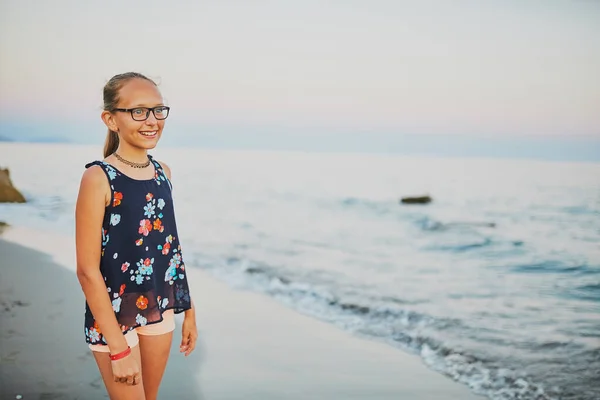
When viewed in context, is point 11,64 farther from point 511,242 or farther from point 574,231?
point 574,231

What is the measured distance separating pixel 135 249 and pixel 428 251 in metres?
7.42

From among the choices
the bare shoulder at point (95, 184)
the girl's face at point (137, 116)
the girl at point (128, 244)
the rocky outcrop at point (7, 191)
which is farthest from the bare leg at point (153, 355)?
the rocky outcrop at point (7, 191)

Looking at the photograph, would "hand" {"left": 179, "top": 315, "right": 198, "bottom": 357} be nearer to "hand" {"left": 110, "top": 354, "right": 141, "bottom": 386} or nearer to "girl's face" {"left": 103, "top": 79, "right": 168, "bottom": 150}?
"hand" {"left": 110, "top": 354, "right": 141, "bottom": 386}

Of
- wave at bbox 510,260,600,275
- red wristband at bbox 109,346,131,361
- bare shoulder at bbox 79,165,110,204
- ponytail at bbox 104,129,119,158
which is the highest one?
ponytail at bbox 104,129,119,158

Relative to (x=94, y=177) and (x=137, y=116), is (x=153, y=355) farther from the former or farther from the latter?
(x=137, y=116)

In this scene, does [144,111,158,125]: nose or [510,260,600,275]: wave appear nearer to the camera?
[144,111,158,125]: nose

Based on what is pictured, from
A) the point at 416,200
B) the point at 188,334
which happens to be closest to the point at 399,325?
the point at 188,334

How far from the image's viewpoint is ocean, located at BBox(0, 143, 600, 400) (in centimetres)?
402

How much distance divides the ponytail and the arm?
220 mm

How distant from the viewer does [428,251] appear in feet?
28.2

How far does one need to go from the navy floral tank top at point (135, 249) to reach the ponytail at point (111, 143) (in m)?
0.15

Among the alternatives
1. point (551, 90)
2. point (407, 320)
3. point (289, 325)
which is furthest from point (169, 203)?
point (551, 90)

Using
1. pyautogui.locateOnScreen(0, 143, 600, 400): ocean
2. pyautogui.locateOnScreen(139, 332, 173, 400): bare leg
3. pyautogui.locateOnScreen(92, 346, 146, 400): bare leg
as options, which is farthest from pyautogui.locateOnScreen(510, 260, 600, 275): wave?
pyautogui.locateOnScreen(92, 346, 146, 400): bare leg

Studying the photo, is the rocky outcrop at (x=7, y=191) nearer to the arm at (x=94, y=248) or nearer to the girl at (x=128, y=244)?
the girl at (x=128, y=244)
